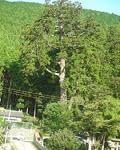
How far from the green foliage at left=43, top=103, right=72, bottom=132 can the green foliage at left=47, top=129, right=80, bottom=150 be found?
5863 mm

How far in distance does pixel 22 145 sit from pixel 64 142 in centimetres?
520

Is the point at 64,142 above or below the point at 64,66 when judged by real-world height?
below

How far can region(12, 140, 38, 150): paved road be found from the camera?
138 feet

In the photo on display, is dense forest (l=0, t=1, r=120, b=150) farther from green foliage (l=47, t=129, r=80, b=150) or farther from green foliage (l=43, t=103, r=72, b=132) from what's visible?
green foliage (l=47, t=129, r=80, b=150)

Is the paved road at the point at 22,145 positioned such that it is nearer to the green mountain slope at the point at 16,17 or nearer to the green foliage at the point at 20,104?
the green foliage at the point at 20,104

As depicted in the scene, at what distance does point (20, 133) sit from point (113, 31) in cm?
2871

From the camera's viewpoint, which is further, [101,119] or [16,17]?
[16,17]

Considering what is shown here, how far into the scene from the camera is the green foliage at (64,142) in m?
40.0

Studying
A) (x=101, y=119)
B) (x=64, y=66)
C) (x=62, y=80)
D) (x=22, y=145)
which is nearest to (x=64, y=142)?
→ (x=101, y=119)

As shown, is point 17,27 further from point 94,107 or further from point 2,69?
point 94,107

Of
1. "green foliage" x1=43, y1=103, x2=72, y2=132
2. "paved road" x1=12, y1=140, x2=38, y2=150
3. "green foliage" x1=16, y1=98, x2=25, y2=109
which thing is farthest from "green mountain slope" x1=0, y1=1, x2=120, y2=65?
"paved road" x1=12, y1=140, x2=38, y2=150

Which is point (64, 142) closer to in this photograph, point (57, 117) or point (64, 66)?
point (57, 117)

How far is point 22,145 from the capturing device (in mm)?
43500

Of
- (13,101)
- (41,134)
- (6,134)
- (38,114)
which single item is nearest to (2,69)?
(13,101)
